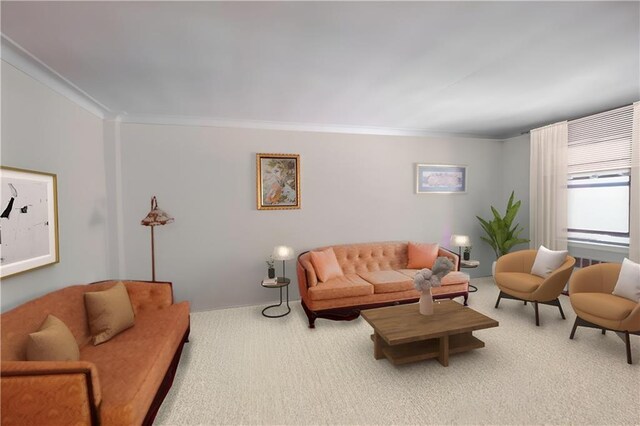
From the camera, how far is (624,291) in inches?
124

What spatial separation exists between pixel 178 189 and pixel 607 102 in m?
6.05

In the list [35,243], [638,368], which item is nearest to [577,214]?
[638,368]

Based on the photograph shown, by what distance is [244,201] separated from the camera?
4496mm

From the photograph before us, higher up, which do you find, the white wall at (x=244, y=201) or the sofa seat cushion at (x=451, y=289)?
the white wall at (x=244, y=201)

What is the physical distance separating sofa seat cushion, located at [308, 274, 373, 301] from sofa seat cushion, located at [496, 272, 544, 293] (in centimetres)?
192

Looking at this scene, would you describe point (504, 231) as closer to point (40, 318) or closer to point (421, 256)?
point (421, 256)

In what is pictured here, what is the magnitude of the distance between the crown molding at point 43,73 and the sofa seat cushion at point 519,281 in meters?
5.75

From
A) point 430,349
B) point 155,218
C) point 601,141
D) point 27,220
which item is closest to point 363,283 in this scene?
point 430,349

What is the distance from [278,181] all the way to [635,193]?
4946mm

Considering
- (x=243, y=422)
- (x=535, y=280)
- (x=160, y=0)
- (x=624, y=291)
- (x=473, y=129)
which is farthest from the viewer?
(x=473, y=129)

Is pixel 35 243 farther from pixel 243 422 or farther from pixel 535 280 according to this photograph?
pixel 535 280

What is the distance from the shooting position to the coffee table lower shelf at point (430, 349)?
2781mm

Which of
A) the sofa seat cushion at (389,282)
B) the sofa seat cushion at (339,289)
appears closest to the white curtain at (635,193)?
the sofa seat cushion at (389,282)

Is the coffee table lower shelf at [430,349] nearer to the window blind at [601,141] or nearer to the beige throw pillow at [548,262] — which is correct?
the beige throw pillow at [548,262]
